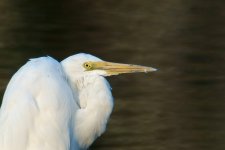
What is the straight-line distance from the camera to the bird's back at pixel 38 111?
383 cm

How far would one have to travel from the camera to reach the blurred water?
557 centimetres

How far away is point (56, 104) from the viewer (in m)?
3.98

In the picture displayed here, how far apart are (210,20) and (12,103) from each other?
396 cm

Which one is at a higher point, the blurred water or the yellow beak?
the yellow beak

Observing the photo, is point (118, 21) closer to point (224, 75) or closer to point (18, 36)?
point (18, 36)

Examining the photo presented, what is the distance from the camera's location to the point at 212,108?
592cm

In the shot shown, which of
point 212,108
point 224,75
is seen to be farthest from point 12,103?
point 224,75

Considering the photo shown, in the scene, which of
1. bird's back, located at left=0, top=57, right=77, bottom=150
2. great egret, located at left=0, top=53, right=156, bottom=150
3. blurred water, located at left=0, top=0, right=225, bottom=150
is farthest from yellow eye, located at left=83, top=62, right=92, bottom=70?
blurred water, located at left=0, top=0, right=225, bottom=150

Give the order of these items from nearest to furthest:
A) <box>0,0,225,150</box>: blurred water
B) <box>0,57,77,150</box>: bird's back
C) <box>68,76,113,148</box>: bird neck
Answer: <box>0,57,77,150</box>: bird's back
<box>68,76,113,148</box>: bird neck
<box>0,0,225,150</box>: blurred water

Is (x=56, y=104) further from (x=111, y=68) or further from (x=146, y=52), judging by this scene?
(x=146, y=52)

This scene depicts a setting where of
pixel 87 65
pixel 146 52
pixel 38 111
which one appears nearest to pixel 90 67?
pixel 87 65

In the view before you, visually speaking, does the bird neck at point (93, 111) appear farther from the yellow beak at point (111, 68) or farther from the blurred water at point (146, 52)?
the blurred water at point (146, 52)

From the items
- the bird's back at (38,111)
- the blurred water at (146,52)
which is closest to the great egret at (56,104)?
the bird's back at (38,111)

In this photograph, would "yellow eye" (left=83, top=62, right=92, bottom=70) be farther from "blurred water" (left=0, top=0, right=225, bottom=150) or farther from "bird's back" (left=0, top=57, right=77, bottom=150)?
"blurred water" (left=0, top=0, right=225, bottom=150)
